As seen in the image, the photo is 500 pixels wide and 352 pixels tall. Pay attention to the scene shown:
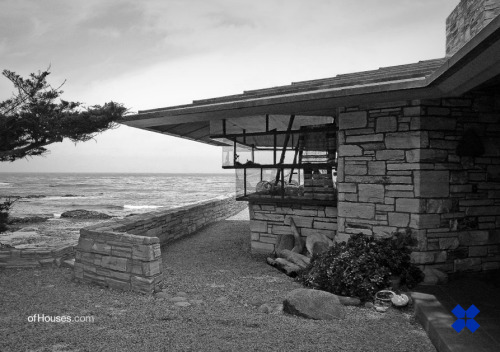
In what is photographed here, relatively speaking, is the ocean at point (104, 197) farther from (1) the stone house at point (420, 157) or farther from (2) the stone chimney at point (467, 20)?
(2) the stone chimney at point (467, 20)

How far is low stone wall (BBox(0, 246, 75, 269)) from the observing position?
Result: 22.0 feet

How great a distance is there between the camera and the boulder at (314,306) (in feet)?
13.5

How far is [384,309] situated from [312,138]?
157 inches

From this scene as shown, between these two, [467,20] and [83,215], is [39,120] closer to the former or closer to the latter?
[467,20]

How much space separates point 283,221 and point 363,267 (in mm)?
2651

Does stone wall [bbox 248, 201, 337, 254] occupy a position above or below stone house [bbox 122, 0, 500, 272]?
below

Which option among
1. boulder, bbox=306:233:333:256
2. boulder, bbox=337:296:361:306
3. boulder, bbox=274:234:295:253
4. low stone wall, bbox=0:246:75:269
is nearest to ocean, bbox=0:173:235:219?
low stone wall, bbox=0:246:75:269

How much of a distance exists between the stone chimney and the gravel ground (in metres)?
5.75

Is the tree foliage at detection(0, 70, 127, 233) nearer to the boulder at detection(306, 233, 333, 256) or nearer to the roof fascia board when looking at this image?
the roof fascia board

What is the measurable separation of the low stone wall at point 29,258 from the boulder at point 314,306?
495 centimetres

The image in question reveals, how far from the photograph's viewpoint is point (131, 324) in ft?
12.8

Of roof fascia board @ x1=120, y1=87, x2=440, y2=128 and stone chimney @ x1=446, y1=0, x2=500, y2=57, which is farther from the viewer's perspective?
stone chimney @ x1=446, y1=0, x2=500, y2=57

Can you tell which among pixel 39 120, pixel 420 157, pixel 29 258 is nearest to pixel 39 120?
pixel 39 120

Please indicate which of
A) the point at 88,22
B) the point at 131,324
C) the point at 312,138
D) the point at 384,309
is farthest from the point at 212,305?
the point at 88,22
